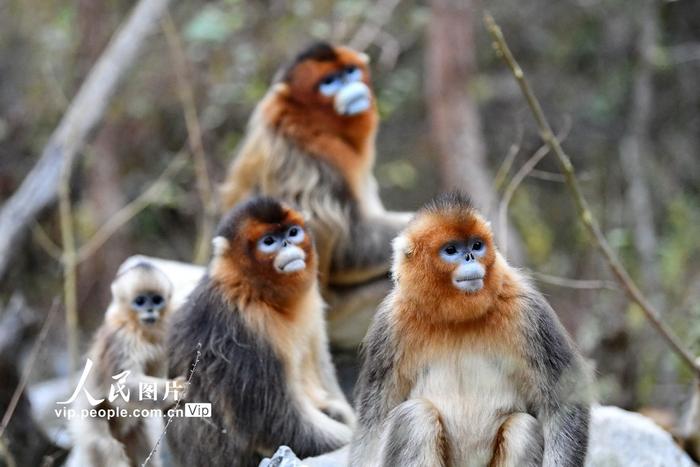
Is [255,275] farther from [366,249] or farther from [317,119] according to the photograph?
[317,119]

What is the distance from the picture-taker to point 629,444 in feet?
13.8

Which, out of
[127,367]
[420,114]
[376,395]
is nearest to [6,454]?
[127,367]

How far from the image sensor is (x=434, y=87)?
26.7ft

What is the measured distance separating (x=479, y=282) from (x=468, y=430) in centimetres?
53

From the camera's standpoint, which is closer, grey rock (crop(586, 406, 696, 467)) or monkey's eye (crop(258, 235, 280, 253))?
monkey's eye (crop(258, 235, 280, 253))

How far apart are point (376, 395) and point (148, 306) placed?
1.30 metres

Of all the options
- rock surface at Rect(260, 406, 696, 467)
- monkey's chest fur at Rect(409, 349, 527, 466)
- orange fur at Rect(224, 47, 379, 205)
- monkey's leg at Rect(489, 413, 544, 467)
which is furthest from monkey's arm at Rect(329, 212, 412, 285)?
monkey's leg at Rect(489, 413, 544, 467)

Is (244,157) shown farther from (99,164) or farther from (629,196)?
(629,196)

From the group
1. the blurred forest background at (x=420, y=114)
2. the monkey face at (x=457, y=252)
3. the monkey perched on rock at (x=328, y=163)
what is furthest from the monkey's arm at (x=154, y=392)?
the blurred forest background at (x=420, y=114)

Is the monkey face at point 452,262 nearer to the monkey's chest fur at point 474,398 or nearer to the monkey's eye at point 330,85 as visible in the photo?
the monkey's chest fur at point 474,398

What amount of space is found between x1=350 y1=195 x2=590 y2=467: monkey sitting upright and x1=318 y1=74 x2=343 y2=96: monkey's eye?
92.0 inches

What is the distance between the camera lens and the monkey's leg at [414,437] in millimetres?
3312

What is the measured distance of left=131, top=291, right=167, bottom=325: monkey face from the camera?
171 inches

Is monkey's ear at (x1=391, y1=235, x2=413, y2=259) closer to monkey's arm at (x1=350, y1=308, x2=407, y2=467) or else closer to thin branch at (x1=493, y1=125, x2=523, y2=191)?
monkey's arm at (x1=350, y1=308, x2=407, y2=467)
